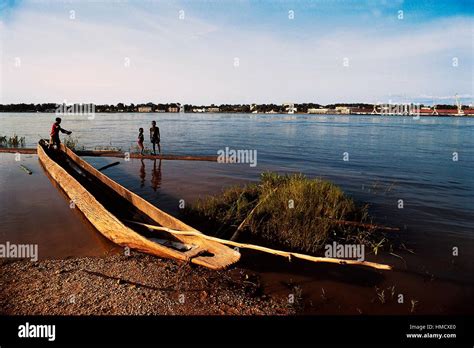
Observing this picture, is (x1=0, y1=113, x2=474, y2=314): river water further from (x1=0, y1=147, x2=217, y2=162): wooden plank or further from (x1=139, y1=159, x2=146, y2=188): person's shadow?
(x1=0, y1=147, x2=217, y2=162): wooden plank

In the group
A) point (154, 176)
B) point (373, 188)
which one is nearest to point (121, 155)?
point (154, 176)

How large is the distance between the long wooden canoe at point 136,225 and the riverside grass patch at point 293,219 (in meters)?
1.07

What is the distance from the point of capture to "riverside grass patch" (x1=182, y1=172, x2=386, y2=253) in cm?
677

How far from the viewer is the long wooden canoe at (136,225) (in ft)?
17.6

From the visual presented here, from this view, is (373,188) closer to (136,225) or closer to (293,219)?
(293,219)

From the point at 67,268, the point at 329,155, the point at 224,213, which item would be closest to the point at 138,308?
the point at 67,268

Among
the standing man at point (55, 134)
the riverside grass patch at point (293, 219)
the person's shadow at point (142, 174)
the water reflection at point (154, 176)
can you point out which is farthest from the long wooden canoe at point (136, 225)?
the standing man at point (55, 134)

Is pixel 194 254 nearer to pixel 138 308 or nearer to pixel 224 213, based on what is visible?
pixel 138 308

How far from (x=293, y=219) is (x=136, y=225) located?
3856 mm

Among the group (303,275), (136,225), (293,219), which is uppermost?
(293,219)

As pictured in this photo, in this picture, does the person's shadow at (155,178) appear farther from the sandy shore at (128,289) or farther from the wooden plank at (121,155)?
the sandy shore at (128,289)

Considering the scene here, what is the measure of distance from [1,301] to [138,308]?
7.19 feet

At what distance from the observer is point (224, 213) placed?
794 cm

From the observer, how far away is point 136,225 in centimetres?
736
